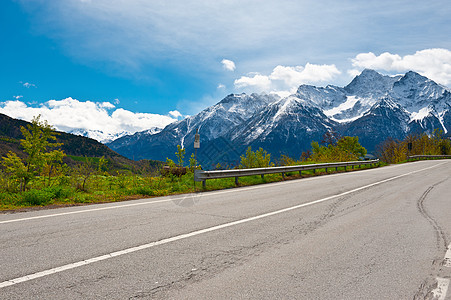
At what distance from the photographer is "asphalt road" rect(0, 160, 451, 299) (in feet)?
10.7

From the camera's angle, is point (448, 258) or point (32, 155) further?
point (32, 155)

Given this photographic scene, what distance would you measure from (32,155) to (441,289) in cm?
1022

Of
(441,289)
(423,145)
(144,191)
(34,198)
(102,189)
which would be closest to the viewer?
(441,289)

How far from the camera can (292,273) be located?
372 centimetres

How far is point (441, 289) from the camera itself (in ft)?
11.2

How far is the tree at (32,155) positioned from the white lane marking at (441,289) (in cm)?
949

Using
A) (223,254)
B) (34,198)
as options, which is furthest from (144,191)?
(223,254)

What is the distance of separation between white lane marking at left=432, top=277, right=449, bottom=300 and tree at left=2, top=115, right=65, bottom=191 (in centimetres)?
949

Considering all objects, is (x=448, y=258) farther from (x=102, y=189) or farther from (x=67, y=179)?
(x=67, y=179)

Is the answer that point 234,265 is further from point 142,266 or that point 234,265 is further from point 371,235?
point 371,235

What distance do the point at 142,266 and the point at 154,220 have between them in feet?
8.68

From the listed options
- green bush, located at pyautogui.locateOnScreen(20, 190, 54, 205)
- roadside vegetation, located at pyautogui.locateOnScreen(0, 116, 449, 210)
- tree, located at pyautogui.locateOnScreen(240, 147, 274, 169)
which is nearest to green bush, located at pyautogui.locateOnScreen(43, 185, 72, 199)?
roadside vegetation, located at pyautogui.locateOnScreen(0, 116, 449, 210)

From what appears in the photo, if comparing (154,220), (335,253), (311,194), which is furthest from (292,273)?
(311,194)

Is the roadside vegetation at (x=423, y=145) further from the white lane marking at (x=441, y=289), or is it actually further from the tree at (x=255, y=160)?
the white lane marking at (x=441, y=289)
